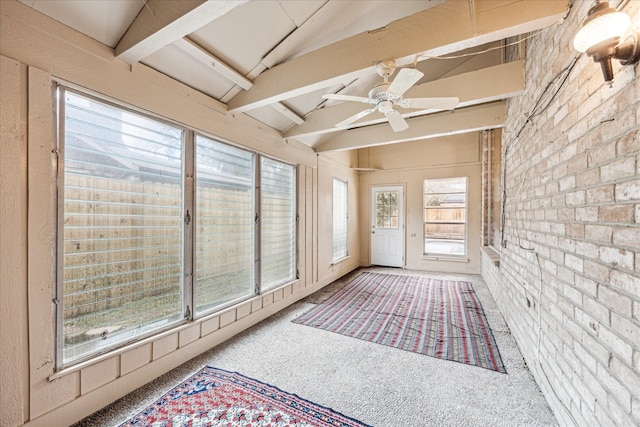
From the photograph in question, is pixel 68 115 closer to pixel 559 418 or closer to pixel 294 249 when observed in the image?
pixel 294 249

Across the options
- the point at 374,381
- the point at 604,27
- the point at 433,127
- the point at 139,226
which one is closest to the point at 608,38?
the point at 604,27

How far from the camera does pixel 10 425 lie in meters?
1.39

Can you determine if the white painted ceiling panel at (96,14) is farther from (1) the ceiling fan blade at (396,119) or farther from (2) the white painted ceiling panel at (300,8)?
(1) the ceiling fan blade at (396,119)

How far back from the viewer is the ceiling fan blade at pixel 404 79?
1.74 metres

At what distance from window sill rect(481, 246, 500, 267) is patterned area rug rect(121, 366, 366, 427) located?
9.95ft

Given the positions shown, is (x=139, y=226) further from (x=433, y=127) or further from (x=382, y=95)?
(x=433, y=127)

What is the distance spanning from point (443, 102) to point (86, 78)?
8.73 ft

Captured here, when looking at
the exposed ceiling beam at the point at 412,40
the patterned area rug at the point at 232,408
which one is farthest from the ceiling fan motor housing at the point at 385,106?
the patterned area rug at the point at 232,408

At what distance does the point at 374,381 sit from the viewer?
2096 millimetres

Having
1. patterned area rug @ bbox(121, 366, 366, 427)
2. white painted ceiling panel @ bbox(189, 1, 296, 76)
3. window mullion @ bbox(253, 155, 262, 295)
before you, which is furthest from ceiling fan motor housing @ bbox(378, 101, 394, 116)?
patterned area rug @ bbox(121, 366, 366, 427)

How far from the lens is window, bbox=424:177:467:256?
19.0 ft

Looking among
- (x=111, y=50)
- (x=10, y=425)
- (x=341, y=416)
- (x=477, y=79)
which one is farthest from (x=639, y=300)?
(x=111, y=50)

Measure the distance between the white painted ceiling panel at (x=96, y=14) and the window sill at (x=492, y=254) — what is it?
462 cm

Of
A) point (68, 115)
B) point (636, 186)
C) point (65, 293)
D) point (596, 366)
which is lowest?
point (596, 366)
